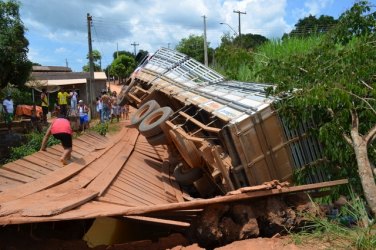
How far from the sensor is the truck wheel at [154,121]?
935 cm

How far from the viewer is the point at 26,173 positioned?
25.9 feet

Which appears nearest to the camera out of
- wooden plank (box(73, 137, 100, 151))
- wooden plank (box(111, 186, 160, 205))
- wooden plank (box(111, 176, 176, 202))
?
wooden plank (box(111, 186, 160, 205))

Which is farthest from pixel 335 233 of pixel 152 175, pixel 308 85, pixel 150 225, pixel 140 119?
pixel 140 119

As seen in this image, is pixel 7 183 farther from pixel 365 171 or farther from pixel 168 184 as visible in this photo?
pixel 365 171

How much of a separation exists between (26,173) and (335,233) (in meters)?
5.42

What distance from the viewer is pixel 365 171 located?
593 centimetres

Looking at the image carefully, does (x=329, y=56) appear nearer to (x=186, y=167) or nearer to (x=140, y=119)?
(x=186, y=167)

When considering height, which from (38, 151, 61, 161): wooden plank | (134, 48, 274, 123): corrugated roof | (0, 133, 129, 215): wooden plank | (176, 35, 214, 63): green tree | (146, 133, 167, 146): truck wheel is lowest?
(0, 133, 129, 215): wooden plank

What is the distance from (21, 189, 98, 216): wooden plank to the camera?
211 inches

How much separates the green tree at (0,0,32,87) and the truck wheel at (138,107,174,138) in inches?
316

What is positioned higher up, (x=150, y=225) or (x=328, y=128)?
(x=328, y=128)

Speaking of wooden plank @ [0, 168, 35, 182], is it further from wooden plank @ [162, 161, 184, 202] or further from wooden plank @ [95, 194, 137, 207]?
wooden plank @ [162, 161, 184, 202]

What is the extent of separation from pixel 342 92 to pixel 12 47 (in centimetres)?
1348

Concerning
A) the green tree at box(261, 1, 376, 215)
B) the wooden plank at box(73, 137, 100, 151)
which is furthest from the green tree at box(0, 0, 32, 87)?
the green tree at box(261, 1, 376, 215)
